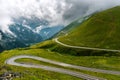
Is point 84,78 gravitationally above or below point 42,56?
below

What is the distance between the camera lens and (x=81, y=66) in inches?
5822

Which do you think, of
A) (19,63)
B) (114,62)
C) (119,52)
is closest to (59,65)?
(19,63)

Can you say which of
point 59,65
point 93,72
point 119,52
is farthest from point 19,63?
point 119,52

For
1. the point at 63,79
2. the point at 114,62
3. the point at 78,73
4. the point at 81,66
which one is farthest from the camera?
the point at 114,62

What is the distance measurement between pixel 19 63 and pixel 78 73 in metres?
41.6

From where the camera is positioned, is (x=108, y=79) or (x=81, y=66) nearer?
(x=108, y=79)

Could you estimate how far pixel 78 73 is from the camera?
12650 cm

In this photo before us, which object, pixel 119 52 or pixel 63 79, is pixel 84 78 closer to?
pixel 63 79

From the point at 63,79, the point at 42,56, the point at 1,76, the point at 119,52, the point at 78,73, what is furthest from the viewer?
the point at 119,52

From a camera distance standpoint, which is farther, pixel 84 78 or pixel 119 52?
pixel 119 52

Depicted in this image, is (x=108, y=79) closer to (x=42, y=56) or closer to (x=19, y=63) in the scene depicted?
(x=19, y=63)

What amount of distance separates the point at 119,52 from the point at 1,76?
391ft

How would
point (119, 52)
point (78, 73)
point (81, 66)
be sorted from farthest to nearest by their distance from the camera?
point (119, 52)
point (81, 66)
point (78, 73)

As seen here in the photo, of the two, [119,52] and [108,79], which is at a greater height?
[119,52]
